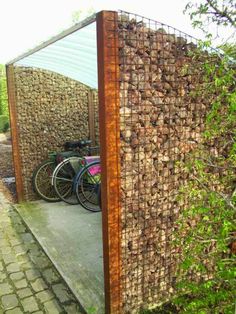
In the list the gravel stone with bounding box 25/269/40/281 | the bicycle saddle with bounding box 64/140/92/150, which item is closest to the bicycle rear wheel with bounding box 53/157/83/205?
the bicycle saddle with bounding box 64/140/92/150

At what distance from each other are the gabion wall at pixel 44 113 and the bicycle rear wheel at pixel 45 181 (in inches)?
6.2

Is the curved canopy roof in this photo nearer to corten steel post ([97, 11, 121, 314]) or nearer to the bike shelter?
the bike shelter

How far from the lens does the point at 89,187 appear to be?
5320 millimetres

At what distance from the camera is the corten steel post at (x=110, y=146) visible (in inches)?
83.6

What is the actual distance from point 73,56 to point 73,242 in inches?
97.9

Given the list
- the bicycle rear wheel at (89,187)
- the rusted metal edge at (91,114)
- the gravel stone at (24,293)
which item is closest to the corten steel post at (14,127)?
the bicycle rear wheel at (89,187)

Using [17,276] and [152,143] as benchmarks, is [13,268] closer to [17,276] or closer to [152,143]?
[17,276]

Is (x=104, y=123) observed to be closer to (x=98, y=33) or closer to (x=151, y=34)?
(x=98, y=33)

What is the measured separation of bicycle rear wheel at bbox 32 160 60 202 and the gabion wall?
16cm

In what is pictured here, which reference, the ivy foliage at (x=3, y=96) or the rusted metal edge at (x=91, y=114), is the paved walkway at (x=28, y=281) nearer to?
the rusted metal edge at (x=91, y=114)

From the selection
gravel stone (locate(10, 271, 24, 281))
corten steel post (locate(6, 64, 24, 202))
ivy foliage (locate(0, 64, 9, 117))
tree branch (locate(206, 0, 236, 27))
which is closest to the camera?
tree branch (locate(206, 0, 236, 27))

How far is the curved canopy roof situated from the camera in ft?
9.18

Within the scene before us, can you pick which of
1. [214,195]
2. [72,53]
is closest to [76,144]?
[72,53]

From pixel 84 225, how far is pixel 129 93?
2914mm
